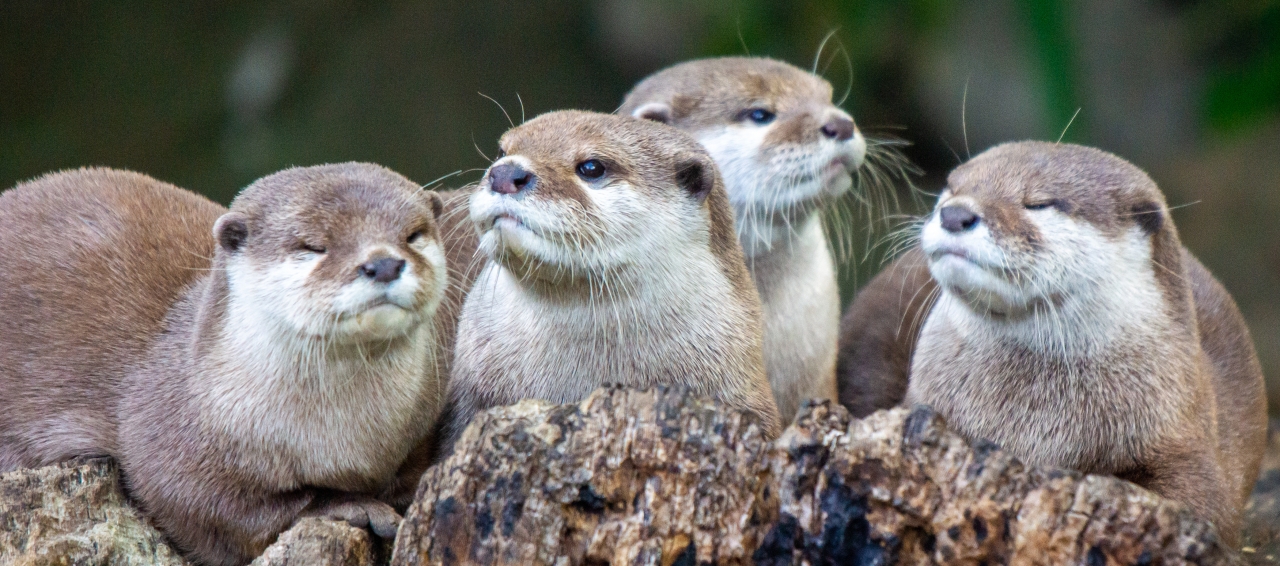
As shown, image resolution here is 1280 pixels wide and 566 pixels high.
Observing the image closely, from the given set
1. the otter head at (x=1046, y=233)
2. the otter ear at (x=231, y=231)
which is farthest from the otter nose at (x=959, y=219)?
the otter ear at (x=231, y=231)

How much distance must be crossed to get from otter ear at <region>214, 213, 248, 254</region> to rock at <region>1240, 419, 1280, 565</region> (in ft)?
8.20

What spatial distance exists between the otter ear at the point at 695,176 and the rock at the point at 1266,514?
5.40ft

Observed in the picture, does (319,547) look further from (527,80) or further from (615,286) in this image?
(527,80)

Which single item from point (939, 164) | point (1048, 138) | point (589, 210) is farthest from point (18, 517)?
point (939, 164)

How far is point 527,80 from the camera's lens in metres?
6.94

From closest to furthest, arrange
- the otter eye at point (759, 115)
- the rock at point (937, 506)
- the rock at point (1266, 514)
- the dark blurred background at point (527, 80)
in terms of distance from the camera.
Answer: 1. the rock at point (937, 506)
2. the rock at point (1266, 514)
3. the otter eye at point (759, 115)
4. the dark blurred background at point (527, 80)

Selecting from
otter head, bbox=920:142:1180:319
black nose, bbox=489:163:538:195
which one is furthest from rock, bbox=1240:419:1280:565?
black nose, bbox=489:163:538:195

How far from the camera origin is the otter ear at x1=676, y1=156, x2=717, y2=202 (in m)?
2.64

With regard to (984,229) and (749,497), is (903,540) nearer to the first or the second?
(749,497)

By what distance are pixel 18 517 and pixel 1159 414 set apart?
7.86 ft

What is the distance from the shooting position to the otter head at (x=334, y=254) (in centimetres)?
229

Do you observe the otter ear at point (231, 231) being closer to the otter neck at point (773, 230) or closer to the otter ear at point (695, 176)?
the otter ear at point (695, 176)

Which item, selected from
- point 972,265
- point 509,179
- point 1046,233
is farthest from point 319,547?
point 1046,233

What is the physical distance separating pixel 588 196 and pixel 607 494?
2.15 ft
